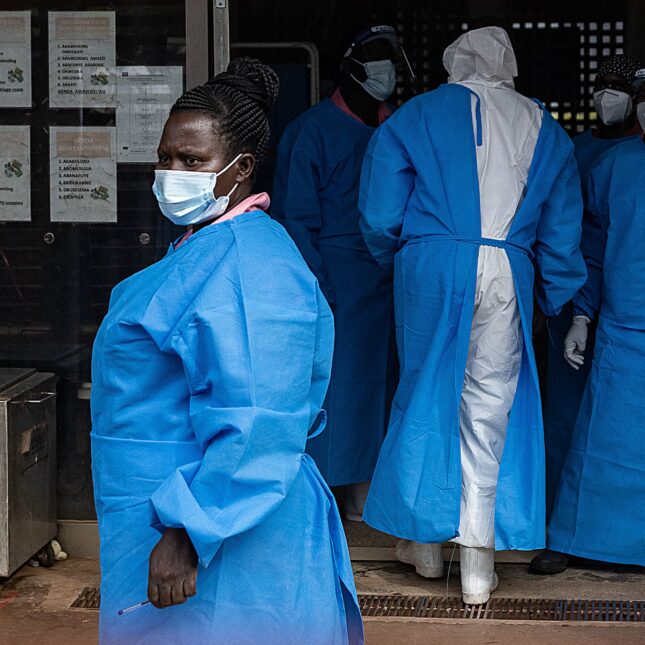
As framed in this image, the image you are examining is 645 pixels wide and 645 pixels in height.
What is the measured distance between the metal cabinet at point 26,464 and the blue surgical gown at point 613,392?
1.84 meters

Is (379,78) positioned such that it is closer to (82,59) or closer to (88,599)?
(82,59)

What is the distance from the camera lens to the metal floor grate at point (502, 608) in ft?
12.2

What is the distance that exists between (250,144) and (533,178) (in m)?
1.75

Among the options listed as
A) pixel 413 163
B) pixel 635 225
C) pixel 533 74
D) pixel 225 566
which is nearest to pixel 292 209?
pixel 413 163

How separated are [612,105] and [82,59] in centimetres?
193

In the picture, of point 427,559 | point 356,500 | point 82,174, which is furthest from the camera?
point 356,500

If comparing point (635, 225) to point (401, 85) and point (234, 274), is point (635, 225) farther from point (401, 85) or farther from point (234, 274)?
point (401, 85)

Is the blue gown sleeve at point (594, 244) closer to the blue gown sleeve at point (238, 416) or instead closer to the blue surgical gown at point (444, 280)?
the blue surgical gown at point (444, 280)

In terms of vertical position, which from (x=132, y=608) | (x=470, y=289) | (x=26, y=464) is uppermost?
(x=470, y=289)

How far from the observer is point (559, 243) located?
377 centimetres

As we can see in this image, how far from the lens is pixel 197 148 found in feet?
6.84

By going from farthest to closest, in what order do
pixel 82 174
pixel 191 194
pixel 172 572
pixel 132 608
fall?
pixel 82 174 < pixel 191 194 < pixel 132 608 < pixel 172 572

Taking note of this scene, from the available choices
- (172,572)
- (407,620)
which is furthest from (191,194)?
(407,620)

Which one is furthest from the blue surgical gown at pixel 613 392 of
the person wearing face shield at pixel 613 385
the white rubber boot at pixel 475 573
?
the white rubber boot at pixel 475 573
